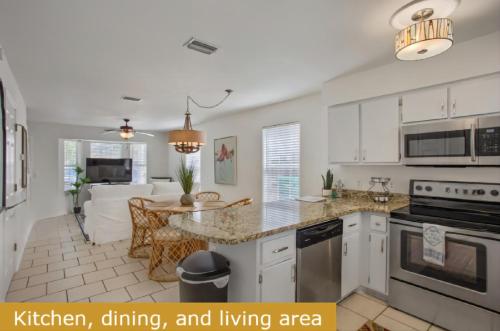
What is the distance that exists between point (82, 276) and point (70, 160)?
4.86m

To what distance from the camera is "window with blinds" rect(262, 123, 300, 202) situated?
414 cm

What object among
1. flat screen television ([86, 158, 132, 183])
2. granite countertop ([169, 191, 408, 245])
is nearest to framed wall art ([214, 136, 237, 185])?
granite countertop ([169, 191, 408, 245])

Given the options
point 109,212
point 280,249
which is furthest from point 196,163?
point 280,249

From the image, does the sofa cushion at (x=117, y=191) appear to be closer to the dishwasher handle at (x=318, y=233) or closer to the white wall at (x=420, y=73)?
the white wall at (x=420, y=73)

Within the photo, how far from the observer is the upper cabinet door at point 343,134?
9.86ft

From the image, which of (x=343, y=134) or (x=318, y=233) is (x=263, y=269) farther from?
(x=343, y=134)

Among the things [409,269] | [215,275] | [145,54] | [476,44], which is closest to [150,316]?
[215,275]

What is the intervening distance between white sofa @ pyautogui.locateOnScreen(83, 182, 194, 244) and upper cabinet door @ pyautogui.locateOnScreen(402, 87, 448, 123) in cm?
348

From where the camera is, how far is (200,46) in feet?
7.67

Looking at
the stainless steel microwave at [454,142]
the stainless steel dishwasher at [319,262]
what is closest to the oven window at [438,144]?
the stainless steel microwave at [454,142]

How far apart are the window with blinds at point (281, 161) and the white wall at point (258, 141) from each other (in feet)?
0.38

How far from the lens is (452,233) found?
1958mm

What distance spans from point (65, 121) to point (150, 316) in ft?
21.3

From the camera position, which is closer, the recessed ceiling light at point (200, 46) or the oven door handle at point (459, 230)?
the oven door handle at point (459, 230)
